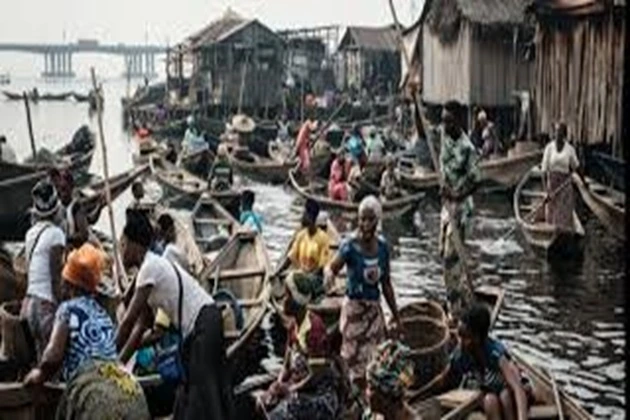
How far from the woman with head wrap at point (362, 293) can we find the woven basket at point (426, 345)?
41cm

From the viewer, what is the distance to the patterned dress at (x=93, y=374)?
15.3ft

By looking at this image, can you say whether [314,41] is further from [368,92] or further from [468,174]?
[468,174]

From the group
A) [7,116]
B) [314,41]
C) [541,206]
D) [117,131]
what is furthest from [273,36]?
[7,116]

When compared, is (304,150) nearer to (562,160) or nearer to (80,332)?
(562,160)

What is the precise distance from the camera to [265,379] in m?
7.67

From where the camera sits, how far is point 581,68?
21438 millimetres

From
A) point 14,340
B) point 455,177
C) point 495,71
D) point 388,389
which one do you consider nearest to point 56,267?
point 14,340

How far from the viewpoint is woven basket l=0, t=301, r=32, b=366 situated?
769cm

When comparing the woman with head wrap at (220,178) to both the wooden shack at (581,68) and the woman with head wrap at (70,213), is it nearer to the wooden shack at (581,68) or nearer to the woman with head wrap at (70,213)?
the wooden shack at (581,68)

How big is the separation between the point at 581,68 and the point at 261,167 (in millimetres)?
11257

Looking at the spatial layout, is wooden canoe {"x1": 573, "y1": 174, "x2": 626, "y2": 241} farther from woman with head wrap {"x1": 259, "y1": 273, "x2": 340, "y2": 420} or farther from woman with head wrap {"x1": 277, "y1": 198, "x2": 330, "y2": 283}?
woman with head wrap {"x1": 259, "y1": 273, "x2": 340, "y2": 420}

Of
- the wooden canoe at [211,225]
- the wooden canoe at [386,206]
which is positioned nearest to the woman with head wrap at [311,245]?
the wooden canoe at [211,225]

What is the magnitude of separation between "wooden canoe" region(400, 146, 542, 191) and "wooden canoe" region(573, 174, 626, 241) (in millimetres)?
4378

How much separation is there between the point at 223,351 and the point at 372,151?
18940mm
